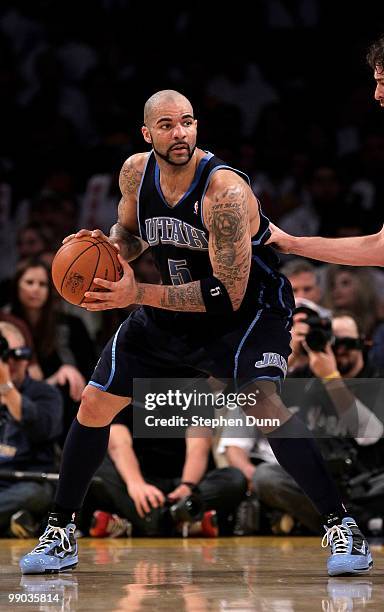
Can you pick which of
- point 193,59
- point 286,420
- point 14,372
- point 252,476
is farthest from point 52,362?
point 193,59

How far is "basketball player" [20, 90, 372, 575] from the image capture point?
386 centimetres

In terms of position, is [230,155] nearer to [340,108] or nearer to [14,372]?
[340,108]

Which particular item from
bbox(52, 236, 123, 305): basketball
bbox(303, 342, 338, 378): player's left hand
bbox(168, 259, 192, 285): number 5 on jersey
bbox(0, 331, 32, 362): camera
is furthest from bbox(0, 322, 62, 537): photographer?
bbox(52, 236, 123, 305): basketball

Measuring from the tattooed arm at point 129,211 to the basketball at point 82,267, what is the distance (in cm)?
40

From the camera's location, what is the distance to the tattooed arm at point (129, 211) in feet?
13.9

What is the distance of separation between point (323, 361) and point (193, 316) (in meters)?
1.69

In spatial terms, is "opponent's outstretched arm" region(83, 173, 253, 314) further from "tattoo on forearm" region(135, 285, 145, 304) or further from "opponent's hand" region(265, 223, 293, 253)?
"opponent's hand" region(265, 223, 293, 253)

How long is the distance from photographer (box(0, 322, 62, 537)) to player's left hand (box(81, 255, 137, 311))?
1.99 meters

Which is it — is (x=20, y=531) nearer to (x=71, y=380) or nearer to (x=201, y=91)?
(x=71, y=380)

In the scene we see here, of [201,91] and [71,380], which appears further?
[201,91]

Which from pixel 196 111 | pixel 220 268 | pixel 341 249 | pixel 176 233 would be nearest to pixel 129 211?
pixel 176 233

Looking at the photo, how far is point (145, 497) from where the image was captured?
219 inches

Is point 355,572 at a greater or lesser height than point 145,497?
lesser

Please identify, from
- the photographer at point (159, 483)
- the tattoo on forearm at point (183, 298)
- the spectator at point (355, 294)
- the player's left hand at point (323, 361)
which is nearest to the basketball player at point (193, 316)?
the tattoo on forearm at point (183, 298)
